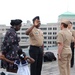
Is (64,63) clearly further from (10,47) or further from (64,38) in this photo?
(10,47)

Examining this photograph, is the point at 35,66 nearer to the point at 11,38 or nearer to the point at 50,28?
the point at 11,38

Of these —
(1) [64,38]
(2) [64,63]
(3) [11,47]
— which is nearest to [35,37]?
(1) [64,38]

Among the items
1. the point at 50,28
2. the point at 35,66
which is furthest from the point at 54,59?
the point at 50,28

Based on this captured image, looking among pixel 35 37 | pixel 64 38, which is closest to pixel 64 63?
pixel 64 38

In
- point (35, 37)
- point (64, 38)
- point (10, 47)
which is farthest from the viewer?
point (35, 37)

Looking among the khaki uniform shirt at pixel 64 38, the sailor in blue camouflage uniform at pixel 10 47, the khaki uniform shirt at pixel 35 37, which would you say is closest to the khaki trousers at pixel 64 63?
the khaki uniform shirt at pixel 64 38

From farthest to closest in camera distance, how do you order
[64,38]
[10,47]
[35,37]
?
1. [35,37]
2. [64,38]
3. [10,47]

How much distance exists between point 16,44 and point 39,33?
5.83 feet

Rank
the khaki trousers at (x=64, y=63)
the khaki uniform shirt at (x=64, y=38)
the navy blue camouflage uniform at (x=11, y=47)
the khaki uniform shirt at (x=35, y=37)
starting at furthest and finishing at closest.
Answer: the khaki uniform shirt at (x=35, y=37), the khaki trousers at (x=64, y=63), the khaki uniform shirt at (x=64, y=38), the navy blue camouflage uniform at (x=11, y=47)

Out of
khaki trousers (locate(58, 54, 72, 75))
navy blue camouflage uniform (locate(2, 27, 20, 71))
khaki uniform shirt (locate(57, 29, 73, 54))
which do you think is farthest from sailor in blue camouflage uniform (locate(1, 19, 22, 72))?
khaki trousers (locate(58, 54, 72, 75))

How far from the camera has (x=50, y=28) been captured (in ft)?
306

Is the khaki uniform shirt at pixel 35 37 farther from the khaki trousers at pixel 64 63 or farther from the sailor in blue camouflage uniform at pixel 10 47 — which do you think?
the sailor in blue camouflage uniform at pixel 10 47

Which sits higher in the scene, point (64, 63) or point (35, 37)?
point (35, 37)

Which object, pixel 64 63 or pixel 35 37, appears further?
pixel 35 37
